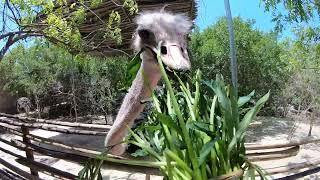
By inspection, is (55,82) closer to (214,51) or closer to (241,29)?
(214,51)

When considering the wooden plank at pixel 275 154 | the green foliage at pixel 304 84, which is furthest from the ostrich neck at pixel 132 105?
the green foliage at pixel 304 84

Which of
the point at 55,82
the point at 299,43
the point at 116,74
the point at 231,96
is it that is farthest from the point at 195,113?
the point at 55,82

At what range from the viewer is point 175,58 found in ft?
3.22

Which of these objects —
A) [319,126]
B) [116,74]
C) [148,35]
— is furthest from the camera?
[116,74]

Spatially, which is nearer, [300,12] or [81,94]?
[300,12]

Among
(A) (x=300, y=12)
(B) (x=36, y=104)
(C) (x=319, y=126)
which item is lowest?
(C) (x=319, y=126)

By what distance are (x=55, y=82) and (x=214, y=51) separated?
352cm

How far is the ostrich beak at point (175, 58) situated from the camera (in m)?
0.94

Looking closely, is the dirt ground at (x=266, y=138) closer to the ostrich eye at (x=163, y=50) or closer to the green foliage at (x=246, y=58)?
the green foliage at (x=246, y=58)

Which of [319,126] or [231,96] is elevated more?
[231,96]

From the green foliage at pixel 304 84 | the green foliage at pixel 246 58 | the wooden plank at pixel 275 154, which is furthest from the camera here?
the green foliage at pixel 246 58

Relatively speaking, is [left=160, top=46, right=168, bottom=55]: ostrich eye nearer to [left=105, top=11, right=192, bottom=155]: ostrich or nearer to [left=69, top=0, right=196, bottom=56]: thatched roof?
[left=105, top=11, right=192, bottom=155]: ostrich

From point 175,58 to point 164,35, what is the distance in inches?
6.7

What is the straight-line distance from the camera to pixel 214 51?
26.3 ft
